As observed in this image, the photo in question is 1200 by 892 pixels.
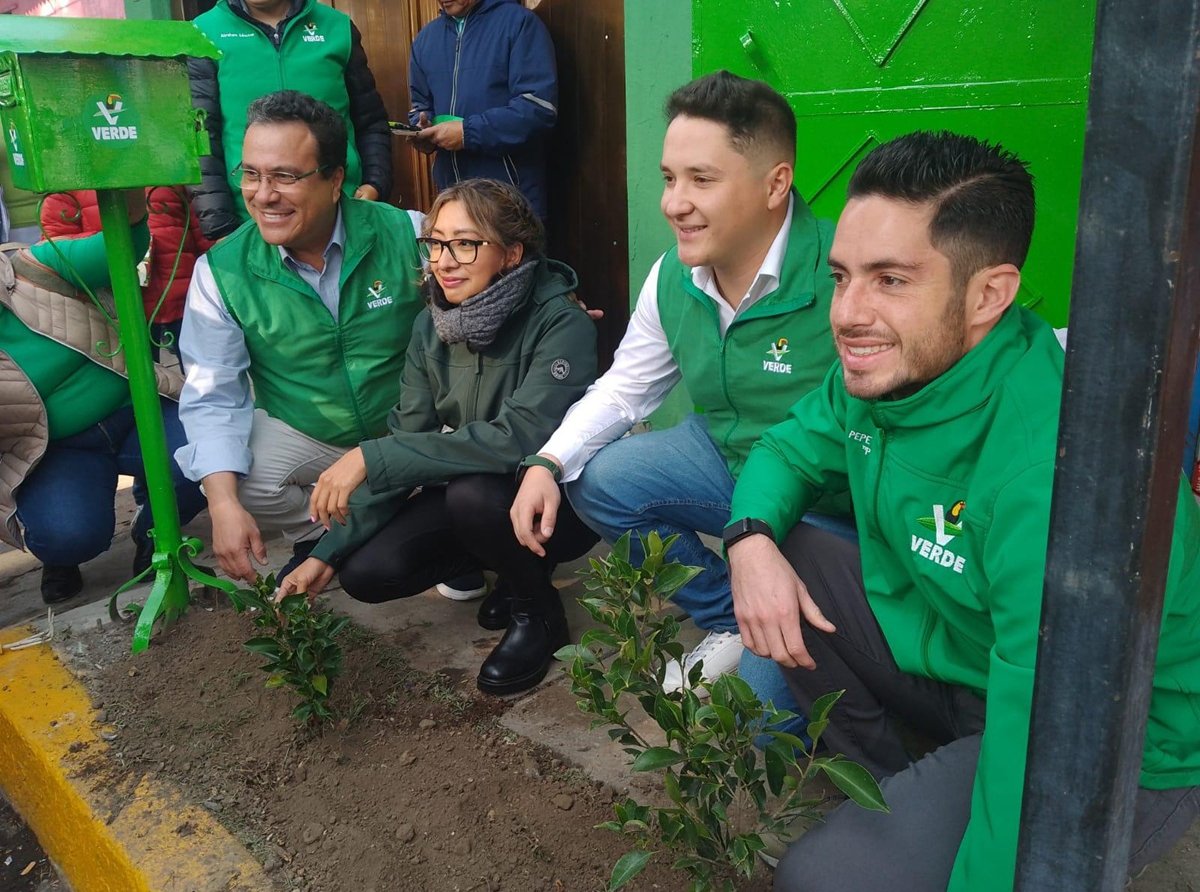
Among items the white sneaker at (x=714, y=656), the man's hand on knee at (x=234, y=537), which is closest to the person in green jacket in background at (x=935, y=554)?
the white sneaker at (x=714, y=656)

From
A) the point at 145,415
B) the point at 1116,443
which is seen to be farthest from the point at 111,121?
the point at 1116,443

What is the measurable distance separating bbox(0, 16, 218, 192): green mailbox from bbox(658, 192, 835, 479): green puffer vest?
1.36 m

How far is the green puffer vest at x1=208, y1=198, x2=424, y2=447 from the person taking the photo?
2.94 m

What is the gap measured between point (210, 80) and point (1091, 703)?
3.96 m

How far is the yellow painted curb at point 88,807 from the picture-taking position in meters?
2.00

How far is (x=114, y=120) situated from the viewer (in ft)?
8.38

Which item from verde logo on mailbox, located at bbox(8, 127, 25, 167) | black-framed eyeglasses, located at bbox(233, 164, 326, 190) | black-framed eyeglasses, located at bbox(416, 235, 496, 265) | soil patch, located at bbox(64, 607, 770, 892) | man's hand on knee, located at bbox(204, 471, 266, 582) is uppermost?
verde logo on mailbox, located at bbox(8, 127, 25, 167)

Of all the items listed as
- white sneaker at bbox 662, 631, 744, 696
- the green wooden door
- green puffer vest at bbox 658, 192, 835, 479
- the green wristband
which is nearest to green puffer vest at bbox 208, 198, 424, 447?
the green wristband

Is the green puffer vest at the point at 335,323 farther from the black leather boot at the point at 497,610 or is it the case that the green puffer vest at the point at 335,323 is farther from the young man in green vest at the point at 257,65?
the young man in green vest at the point at 257,65

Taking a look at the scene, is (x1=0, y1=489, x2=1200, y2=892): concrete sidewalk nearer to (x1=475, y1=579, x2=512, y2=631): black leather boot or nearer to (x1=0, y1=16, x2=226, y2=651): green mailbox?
(x1=475, y1=579, x2=512, y2=631): black leather boot

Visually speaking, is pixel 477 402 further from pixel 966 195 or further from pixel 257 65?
pixel 257 65

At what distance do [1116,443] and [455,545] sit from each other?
217 cm

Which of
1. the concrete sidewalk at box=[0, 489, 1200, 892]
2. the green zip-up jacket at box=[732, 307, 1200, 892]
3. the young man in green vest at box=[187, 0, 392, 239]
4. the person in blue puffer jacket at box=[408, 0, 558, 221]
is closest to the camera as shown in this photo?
the green zip-up jacket at box=[732, 307, 1200, 892]

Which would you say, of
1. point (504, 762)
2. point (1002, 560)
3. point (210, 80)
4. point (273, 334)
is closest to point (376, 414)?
point (273, 334)
